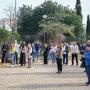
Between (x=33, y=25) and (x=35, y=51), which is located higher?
(x=33, y=25)

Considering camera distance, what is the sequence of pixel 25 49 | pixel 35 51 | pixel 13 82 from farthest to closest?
pixel 35 51 → pixel 25 49 → pixel 13 82

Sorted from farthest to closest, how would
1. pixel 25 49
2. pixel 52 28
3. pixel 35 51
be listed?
pixel 52 28
pixel 35 51
pixel 25 49

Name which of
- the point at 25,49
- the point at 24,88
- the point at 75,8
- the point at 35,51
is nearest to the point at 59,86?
the point at 24,88

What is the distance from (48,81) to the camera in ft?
73.5

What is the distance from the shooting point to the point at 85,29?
115312 millimetres

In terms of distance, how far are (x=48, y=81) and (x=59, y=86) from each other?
2551mm

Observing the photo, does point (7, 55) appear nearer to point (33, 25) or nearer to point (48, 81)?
point (48, 81)

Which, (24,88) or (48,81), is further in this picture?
(48,81)

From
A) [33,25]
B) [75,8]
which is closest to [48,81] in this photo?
[33,25]

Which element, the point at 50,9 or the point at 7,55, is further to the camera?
the point at 50,9

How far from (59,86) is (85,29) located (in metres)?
96.0

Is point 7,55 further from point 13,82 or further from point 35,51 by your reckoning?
point 13,82

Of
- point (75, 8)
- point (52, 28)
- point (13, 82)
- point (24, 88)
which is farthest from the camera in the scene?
point (75, 8)

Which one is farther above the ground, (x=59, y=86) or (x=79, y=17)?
(x=79, y=17)
